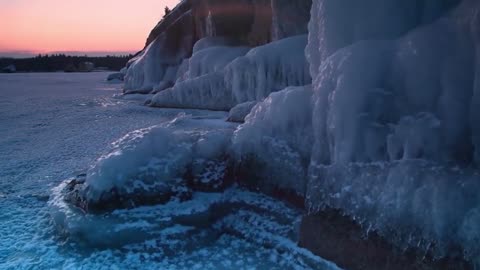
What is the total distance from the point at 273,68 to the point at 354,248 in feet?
22.7

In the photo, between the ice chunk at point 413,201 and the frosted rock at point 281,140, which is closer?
the ice chunk at point 413,201

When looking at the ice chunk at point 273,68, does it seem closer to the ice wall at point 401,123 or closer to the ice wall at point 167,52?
the ice wall at point 401,123

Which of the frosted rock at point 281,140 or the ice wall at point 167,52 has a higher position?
the ice wall at point 167,52

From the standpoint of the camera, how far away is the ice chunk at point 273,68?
930 centimetres

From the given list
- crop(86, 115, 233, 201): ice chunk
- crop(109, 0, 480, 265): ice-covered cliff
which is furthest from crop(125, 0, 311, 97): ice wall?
crop(109, 0, 480, 265): ice-covered cliff

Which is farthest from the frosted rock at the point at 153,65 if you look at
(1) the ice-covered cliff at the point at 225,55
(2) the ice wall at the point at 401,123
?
(2) the ice wall at the point at 401,123

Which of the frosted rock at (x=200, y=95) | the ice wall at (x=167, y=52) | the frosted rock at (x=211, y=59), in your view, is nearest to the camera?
the frosted rock at (x=200, y=95)

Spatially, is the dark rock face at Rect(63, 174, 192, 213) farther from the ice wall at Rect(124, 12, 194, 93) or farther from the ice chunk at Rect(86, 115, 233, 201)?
the ice wall at Rect(124, 12, 194, 93)

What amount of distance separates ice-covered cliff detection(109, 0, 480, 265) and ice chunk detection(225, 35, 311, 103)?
4.67 m

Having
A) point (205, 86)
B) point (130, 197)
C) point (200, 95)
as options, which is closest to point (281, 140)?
point (130, 197)

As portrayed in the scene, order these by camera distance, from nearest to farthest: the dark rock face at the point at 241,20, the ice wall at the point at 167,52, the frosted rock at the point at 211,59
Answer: the dark rock face at the point at 241,20 → the frosted rock at the point at 211,59 → the ice wall at the point at 167,52

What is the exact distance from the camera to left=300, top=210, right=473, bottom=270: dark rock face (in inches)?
101

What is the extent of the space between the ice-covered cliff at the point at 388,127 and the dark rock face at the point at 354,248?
61 mm

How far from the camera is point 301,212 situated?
13.4 feet
